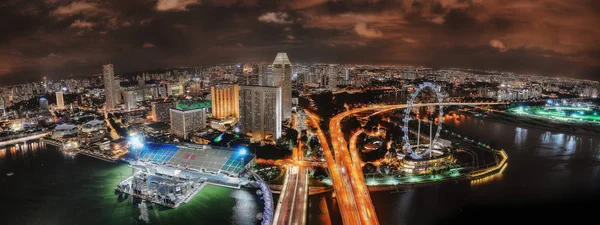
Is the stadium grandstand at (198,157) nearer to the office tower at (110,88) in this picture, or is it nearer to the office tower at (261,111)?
the office tower at (261,111)

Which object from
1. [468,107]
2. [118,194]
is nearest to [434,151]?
[118,194]

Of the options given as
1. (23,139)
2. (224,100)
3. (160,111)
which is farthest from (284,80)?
(23,139)

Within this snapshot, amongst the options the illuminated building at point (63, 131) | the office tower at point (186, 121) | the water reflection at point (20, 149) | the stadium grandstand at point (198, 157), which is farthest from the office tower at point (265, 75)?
the water reflection at point (20, 149)

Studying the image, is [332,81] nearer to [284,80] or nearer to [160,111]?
[284,80]

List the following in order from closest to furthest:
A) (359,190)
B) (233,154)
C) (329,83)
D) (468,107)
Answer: (359,190) → (233,154) → (468,107) → (329,83)

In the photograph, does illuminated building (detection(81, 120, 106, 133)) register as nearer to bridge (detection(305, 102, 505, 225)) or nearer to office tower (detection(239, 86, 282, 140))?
office tower (detection(239, 86, 282, 140))

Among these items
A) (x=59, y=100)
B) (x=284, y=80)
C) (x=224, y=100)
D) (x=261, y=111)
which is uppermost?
(x=284, y=80)

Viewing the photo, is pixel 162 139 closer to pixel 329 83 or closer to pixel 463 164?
pixel 463 164
